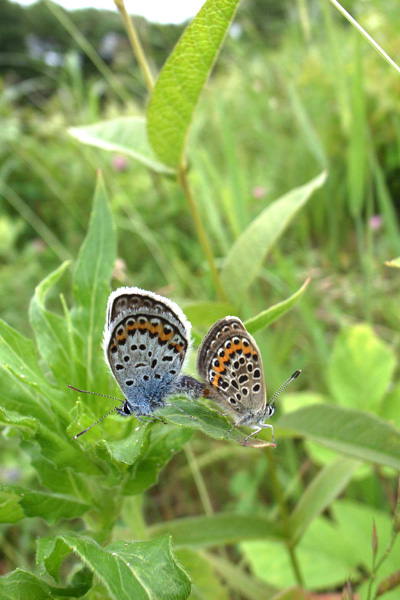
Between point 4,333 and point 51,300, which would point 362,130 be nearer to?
point 4,333

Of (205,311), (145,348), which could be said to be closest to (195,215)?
(205,311)

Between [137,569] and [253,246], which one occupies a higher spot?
[253,246]

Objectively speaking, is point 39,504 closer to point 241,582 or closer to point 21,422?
point 21,422

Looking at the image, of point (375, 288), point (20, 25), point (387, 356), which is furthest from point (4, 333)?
point (20, 25)

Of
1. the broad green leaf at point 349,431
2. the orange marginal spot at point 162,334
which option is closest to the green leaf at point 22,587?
the orange marginal spot at point 162,334

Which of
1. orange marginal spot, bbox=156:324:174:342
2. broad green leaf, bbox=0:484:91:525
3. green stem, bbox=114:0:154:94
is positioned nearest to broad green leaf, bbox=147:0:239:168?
green stem, bbox=114:0:154:94

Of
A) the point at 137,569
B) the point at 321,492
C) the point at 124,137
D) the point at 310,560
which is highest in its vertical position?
the point at 124,137
